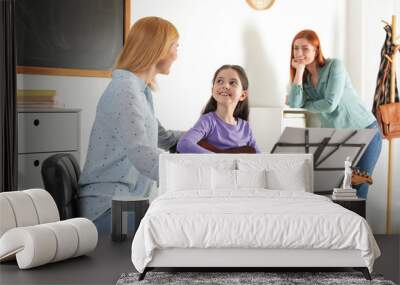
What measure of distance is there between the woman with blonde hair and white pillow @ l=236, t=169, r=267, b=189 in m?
0.95

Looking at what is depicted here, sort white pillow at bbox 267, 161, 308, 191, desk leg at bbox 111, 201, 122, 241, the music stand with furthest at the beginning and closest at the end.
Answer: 1. the music stand
2. desk leg at bbox 111, 201, 122, 241
3. white pillow at bbox 267, 161, 308, 191

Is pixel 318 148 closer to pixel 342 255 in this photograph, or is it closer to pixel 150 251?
pixel 342 255

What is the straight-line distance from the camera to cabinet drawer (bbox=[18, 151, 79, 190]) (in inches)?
280

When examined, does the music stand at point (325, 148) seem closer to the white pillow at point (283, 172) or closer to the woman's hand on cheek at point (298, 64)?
the white pillow at point (283, 172)

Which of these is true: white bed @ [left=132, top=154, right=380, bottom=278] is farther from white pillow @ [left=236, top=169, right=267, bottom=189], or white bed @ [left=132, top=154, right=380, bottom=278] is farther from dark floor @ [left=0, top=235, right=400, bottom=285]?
white pillow @ [left=236, top=169, right=267, bottom=189]

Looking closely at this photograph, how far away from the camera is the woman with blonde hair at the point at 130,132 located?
23.3 feet

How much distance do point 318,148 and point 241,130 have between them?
0.80 m

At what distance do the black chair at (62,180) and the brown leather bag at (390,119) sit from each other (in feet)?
10.5

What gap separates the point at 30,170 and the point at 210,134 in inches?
72.7

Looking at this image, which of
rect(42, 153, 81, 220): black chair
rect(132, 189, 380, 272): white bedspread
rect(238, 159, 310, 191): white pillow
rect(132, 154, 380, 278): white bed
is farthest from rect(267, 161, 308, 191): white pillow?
rect(42, 153, 81, 220): black chair

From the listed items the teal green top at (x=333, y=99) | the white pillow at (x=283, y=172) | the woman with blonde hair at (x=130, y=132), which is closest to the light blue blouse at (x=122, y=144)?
the woman with blonde hair at (x=130, y=132)

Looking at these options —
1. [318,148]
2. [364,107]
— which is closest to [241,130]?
[318,148]

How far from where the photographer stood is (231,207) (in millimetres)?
5348

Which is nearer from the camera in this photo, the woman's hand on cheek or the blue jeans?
the woman's hand on cheek
